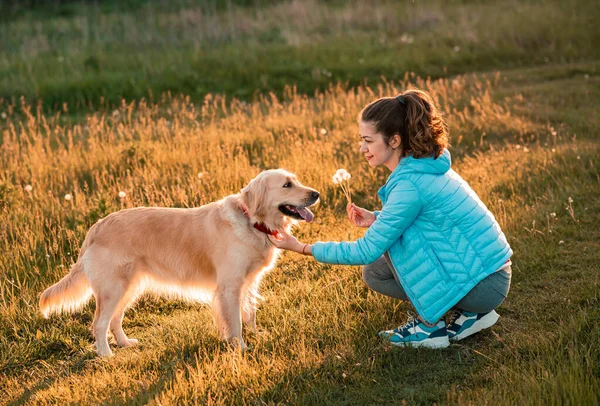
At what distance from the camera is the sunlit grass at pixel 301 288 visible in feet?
11.7

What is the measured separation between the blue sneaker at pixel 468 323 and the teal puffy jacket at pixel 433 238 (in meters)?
0.26

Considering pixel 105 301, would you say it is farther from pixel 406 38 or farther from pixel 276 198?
pixel 406 38

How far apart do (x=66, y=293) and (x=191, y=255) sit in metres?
0.89

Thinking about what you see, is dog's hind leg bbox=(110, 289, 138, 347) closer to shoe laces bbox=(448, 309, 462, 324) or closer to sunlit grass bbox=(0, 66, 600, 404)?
sunlit grass bbox=(0, 66, 600, 404)

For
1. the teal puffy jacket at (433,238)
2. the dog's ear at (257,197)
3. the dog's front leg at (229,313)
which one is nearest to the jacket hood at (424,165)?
the teal puffy jacket at (433,238)

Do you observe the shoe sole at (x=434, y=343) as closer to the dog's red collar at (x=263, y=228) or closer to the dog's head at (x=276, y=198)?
the dog's head at (x=276, y=198)

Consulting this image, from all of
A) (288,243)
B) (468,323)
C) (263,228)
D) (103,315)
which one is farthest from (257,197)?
(468,323)

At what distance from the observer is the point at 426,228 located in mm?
3818

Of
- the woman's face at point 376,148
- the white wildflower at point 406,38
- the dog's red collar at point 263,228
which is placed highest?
the woman's face at point 376,148

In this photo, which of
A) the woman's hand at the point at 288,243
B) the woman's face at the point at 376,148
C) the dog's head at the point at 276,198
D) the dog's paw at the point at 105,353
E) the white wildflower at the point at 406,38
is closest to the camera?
the woman's face at the point at 376,148

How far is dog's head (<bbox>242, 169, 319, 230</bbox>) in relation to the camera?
421 centimetres

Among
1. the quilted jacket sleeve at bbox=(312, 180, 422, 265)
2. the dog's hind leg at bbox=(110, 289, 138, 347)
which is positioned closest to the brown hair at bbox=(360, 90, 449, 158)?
the quilted jacket sleeve at bbox=(312, 180, 422, 265)

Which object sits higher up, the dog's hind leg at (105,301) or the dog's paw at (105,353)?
the dog's hind leg at (105,301)

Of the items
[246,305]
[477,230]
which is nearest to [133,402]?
[246,305]
